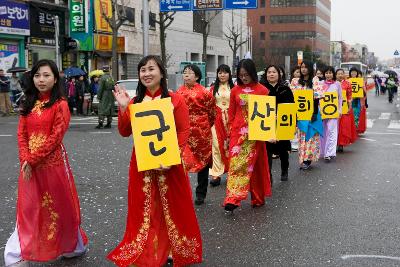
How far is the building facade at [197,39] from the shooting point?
44.2 metres

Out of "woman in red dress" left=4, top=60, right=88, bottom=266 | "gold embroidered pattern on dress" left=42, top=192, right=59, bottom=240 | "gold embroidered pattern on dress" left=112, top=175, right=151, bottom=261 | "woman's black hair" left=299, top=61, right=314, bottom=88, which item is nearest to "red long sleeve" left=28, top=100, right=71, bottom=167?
"woman in red dress" left=4, top=60, right=88, bottom=266

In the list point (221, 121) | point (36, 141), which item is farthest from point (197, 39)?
point (36, 141)

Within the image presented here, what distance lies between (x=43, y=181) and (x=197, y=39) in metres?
45.0

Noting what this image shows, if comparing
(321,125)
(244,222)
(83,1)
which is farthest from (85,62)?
(244,222)

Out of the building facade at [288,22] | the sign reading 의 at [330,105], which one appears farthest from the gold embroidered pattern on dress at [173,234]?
the building facade at [288,22]

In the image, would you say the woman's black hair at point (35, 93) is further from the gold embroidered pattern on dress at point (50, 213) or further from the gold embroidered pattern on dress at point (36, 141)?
the gold embroidered pattern on dress at point (50, 213)

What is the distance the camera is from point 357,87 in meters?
14.7

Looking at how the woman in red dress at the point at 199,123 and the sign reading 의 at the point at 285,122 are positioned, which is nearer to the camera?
the woman in red dress at the point at 199,123

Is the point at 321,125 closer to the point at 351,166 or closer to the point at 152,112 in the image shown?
the point at 351,166

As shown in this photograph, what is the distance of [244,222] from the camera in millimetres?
6293

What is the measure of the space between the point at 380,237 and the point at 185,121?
8.04ft

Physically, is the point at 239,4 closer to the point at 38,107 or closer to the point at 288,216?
the point at 288,216

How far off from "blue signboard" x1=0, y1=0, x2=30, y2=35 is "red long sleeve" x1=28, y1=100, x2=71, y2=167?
20964 mm

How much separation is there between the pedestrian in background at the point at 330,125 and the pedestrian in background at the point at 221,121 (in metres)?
2.99
